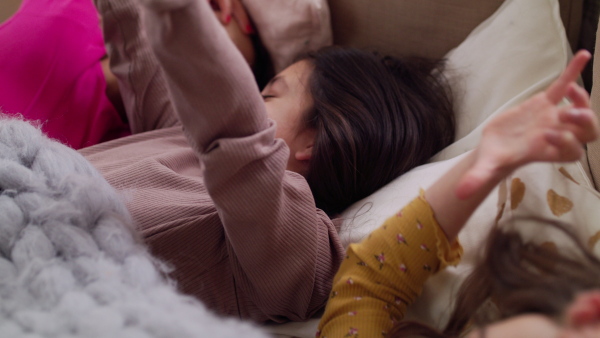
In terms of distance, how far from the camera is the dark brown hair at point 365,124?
0.81 m

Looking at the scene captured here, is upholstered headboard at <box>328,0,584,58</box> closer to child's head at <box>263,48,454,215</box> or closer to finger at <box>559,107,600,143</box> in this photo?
child's head at <box>263,48,454,215</box>

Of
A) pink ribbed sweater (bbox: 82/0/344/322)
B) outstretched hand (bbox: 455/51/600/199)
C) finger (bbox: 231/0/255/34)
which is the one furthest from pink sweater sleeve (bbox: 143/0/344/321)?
finger (bbox: 231/0/255/34)

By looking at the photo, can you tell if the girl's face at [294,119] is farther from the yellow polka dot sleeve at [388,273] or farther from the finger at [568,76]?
the finger at [568,76]

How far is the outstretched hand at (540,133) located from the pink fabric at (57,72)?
0.78m

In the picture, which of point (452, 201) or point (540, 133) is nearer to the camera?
point (540, 133)

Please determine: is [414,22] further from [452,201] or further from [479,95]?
[452,201]

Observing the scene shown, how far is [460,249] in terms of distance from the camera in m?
0.62

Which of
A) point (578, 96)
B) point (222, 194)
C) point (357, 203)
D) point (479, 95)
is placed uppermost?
point (578, 96)

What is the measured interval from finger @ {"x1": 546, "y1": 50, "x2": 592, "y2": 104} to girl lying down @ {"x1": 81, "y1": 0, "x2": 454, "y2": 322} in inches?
11.2

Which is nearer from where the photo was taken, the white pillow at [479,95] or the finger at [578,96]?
the finger at [578,96]

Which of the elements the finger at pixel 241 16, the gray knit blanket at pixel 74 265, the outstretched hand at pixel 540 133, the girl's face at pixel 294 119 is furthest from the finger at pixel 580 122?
the finger at pixel 241 16

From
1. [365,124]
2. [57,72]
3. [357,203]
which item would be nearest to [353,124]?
[365,124]

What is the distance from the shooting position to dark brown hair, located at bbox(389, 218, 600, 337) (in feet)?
1.34

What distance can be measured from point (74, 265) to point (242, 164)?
19cm
